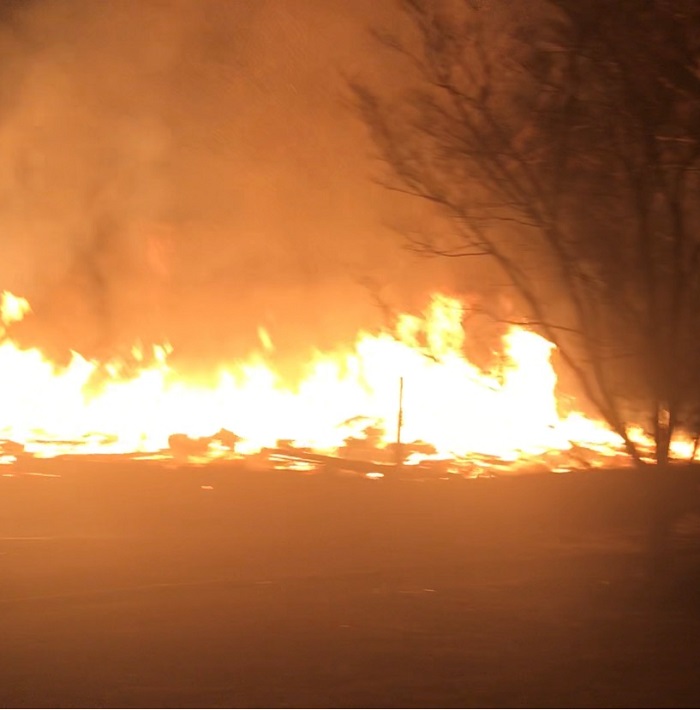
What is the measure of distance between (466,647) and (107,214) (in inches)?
503

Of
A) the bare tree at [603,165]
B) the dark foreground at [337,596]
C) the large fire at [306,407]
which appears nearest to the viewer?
the dark foreground at [337,596]

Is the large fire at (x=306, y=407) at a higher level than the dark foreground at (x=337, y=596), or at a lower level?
higher

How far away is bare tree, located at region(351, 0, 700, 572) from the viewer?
25.5 ft

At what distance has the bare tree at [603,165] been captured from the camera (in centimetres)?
777

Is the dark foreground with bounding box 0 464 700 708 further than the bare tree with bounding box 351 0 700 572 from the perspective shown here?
No

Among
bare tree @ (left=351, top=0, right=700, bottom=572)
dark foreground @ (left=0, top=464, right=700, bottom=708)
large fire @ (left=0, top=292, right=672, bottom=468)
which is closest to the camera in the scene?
dark foreground @ (left=0, top=464, right=700, bottom=708)

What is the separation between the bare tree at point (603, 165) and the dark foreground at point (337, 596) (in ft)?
5.31

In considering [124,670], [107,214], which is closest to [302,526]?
[124,670]

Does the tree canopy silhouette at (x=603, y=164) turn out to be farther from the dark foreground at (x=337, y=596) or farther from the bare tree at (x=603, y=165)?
the dark foreground at (x=337, y=596)

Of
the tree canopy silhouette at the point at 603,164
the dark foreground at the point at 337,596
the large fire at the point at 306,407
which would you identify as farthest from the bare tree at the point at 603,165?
the large fire at the point at 306,407

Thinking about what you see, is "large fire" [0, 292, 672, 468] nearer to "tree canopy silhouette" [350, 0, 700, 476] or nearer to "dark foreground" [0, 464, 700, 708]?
"dark foreground" [0, 464, 700, 708]

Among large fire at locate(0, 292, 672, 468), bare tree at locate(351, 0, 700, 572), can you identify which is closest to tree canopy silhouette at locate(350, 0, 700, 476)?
bare tree at locate(351, 0, 700, 572)

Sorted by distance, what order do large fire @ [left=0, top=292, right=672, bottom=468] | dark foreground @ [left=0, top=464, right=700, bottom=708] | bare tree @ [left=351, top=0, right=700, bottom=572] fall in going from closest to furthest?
1. dark foreground @ [left=0, top=464, right=700, bottom=708]
2. bare tree @ [left=351, top=0, right=700, bottom=572]
3. large fire @ [left=0, top=292, right=672, bottom=468]

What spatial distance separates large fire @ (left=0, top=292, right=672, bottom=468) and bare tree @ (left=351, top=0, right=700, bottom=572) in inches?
141
